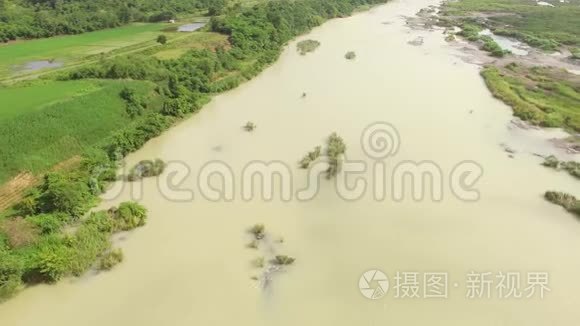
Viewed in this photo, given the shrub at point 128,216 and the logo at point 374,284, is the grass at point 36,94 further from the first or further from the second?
the logo at point 374,284

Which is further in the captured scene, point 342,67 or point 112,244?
point 342,67

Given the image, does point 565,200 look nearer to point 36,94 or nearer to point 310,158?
point 310,158

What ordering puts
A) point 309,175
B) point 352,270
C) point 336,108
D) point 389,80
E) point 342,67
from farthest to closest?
point 342,67
point 389,80
point 336,108
point 309,175
point 352,270

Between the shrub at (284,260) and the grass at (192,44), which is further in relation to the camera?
the grass at (192,44)

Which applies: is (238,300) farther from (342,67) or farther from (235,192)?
(342,67)

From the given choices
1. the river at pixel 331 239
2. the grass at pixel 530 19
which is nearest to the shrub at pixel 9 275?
the river at pixel 331 239

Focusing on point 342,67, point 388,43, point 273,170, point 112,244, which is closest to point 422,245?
point 273,170

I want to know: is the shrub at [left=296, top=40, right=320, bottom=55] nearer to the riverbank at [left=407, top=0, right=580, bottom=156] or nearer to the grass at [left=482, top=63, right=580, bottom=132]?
the riverbank at [left=407, top=0, right=580, bottom=156]

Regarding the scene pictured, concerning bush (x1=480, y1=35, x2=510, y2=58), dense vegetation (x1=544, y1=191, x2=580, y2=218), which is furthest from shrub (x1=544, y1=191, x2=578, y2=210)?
bush (x1=480, y1=35, x2=510, y2=58)
